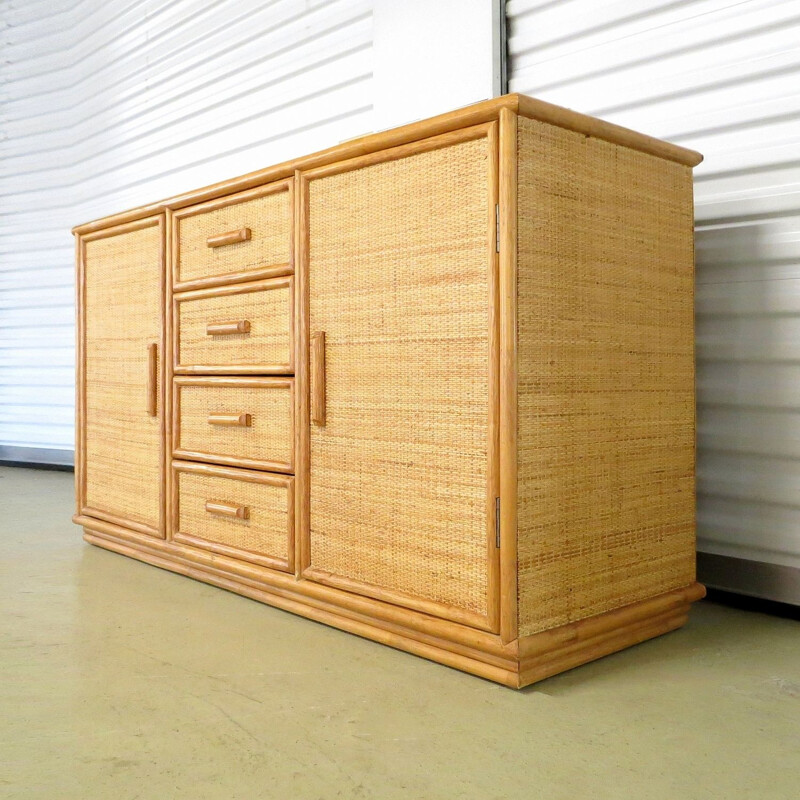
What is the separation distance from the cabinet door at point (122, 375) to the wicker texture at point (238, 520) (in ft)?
0.47

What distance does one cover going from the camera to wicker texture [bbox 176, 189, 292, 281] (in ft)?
6.51

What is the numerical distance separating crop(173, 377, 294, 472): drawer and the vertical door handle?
12cm

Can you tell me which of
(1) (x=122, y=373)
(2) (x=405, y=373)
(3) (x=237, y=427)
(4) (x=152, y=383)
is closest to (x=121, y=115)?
(1) (x=122, y=373)

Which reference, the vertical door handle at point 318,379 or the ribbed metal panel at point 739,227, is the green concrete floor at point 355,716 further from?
the vertical door handle at point 318,379

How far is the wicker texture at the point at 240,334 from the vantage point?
199 centimetres

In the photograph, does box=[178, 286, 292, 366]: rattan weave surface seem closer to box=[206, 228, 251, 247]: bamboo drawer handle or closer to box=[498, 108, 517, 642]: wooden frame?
box=[206, 228, 251, 247]: bamboo drawer handle

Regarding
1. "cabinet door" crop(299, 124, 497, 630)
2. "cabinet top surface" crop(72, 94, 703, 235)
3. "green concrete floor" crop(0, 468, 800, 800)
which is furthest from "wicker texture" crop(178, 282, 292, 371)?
"green concrete floor" crop(0, 468, 800, 800)

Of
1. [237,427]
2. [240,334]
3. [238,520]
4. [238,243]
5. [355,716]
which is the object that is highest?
[238,243]

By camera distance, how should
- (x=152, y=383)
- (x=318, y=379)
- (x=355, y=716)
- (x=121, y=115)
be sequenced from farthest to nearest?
1. (x=121, y=115)
2. (x=152, y=383)
3. (x=318, y=379)
4. (x=355, y=716)

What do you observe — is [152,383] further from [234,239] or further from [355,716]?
[355,716]

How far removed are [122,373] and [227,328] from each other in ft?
2.07

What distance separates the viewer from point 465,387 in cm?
154

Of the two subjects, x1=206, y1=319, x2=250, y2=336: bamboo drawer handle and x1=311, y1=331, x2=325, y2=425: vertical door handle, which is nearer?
x1=311, y1=331, x2=325, y2=425: vertical door handle

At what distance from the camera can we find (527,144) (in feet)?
4.88
